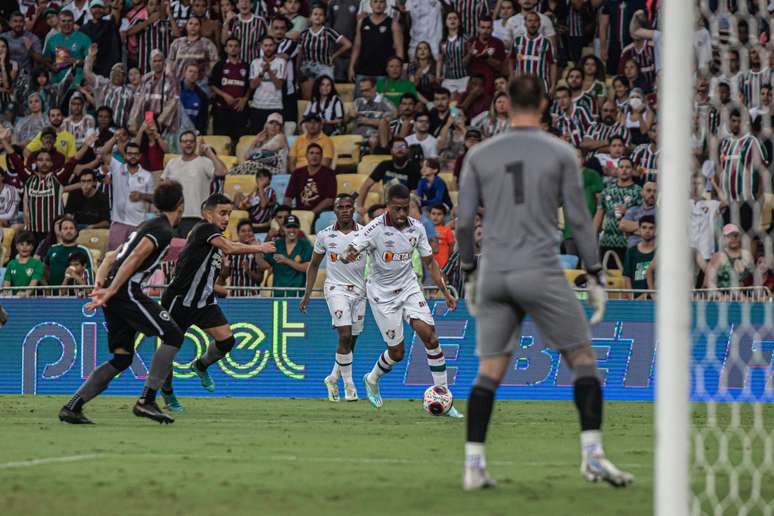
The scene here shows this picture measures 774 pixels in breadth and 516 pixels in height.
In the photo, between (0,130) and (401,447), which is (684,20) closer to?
(401,447)

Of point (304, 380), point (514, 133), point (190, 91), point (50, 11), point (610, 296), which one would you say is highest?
point (50, 11)

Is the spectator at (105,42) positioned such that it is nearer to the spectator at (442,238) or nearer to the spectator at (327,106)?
the spectator at (327,106)

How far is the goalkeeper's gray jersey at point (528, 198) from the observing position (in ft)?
24.8

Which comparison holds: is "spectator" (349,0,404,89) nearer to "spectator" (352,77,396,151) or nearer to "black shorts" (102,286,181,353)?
"spectator" (352,77,396,151)

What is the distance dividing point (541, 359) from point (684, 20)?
37.8 ft

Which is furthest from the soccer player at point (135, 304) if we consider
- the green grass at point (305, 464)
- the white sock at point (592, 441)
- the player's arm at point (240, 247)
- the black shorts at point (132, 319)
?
the white sock at point (592, 441)

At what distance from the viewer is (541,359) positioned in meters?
17.5

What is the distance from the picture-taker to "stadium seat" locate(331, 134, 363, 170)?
21.9 m

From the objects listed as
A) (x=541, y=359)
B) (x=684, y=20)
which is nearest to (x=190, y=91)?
(x=541, y=359)

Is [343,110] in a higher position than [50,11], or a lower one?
lower

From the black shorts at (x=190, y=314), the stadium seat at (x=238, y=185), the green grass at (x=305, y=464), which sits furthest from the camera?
the stadium seat at (x=238, y=185)

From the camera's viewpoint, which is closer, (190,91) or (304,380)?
(304,380)

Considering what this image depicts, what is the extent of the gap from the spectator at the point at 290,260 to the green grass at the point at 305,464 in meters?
4.07

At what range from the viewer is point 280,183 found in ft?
70.1
